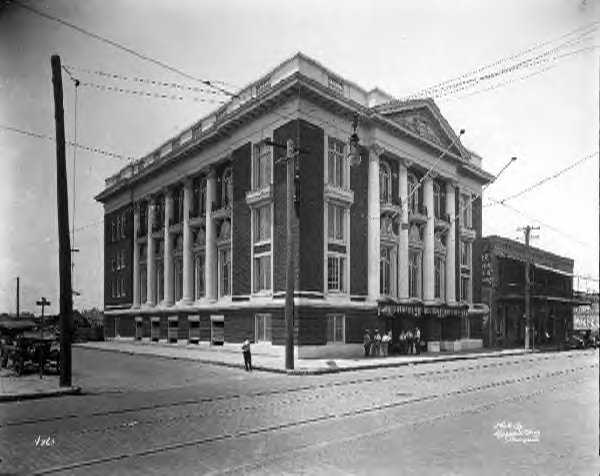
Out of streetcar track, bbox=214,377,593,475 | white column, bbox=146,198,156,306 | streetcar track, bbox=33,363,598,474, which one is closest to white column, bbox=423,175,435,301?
streetcar track, bbox=33,363,598,474

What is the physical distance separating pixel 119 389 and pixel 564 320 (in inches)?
2246

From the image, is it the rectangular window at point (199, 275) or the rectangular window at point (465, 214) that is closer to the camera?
the rectangular window at point (199, 275)

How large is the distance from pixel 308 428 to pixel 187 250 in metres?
30.9

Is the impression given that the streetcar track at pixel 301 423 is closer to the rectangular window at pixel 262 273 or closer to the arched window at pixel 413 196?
the rectangular window at pixel 262 273

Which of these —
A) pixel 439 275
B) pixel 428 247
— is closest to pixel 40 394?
pixel 428 247

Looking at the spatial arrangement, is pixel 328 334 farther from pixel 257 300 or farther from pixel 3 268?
pixel 3 268

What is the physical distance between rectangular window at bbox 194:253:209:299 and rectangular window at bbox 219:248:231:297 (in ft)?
10.1

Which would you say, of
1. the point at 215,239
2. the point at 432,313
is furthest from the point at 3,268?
the point at 432,313

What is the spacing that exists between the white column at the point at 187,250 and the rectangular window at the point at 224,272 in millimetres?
3882

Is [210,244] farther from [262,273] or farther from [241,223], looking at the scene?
[262,273]

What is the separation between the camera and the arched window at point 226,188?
118ft

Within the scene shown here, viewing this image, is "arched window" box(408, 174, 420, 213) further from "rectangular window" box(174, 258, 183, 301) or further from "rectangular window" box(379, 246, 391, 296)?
"rectangular window" box(174, 258, 183, 301)

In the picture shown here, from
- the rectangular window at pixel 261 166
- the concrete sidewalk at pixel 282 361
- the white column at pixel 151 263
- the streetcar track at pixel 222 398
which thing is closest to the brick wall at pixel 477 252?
the concrete sidewalk at pixel 282 361

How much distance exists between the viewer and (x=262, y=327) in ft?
102
